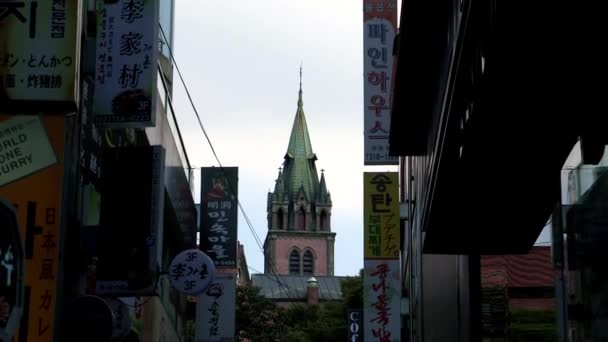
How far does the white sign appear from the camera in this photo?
14320 mm

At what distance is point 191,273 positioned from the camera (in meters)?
20.8

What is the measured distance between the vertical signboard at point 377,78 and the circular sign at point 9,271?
1964cm

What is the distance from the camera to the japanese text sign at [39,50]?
13.6m

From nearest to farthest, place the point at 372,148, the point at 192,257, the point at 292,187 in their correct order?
the point at 192,257 < the point at 372,148 < the point at 292,187

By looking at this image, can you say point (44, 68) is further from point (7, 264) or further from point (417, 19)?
point (7, 264)

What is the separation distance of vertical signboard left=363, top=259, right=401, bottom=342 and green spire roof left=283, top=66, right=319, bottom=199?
125 meters

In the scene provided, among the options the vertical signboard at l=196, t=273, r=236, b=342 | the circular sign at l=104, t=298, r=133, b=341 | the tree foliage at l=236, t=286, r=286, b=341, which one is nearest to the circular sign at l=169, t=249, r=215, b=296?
the circular sign at l=104, t=298, r=133, b=341

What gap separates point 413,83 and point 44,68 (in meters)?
5.22

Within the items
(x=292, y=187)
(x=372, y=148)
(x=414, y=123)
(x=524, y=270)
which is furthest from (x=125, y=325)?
(x=292, y=187)

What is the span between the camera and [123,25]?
55.2 ft

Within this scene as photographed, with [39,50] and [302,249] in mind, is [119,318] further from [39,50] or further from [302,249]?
[302,249]

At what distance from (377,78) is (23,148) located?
12.2m

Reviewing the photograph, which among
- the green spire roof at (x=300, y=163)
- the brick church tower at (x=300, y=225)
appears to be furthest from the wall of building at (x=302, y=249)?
the green spire roof at (x=300, y=163)

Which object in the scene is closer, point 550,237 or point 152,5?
point 550,237
